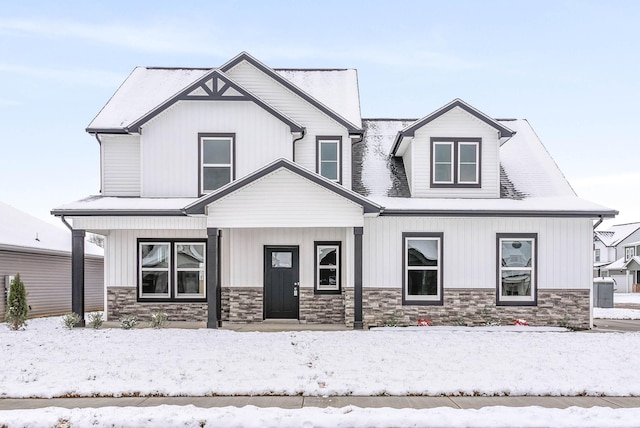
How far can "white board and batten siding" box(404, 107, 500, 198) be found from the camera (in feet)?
49.2

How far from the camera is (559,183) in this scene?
51.1 ft

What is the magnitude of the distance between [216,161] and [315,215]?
3.90 meters

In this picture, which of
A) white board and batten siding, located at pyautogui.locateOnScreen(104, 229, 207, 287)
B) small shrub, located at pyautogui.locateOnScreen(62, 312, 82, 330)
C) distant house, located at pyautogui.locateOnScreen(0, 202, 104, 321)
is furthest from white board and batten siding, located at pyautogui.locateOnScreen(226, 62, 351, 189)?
distant house, located at pyautogui.locateOnScreen(0, 202, 104, 321)

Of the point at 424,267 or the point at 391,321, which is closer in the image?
the point at 391,321

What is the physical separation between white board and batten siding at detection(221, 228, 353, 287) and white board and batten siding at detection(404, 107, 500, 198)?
2791 millimetres

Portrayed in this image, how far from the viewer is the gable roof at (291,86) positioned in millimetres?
15383

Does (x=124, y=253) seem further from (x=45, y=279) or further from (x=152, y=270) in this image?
(x=45, y=279)

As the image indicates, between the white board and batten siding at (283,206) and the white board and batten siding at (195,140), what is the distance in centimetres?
199

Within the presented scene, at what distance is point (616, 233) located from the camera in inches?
2373

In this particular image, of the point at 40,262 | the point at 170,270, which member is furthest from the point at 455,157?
the point at 40,262

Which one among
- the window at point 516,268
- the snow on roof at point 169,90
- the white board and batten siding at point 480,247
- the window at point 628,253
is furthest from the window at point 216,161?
the window at point 628,253

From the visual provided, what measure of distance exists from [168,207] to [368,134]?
25.1 feet

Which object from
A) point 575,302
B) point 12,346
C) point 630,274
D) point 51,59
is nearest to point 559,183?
point 575,302

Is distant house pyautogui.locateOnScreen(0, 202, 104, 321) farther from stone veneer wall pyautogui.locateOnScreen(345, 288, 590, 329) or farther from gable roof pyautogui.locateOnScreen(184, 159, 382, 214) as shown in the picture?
stone veneer wall pyautogui.locateOnScreen(345, 288, 590, 329)
